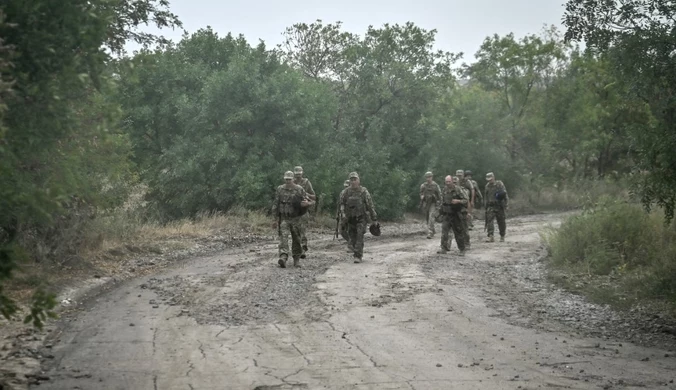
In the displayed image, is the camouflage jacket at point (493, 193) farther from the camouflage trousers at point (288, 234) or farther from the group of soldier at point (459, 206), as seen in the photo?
the camouflage trousers at point (288, 234)

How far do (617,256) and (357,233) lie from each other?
547 cm

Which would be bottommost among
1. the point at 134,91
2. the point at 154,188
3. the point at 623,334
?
the point at 623,334

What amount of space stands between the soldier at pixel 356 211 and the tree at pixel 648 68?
8.00 metres

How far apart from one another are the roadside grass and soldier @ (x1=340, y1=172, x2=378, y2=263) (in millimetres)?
4093

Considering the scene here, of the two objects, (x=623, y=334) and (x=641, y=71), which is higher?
(x=641, y=71)

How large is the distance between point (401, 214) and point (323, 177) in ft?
19.3

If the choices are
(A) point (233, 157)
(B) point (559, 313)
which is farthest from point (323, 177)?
(B) point (559, 313)

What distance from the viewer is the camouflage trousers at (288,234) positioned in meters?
17.7

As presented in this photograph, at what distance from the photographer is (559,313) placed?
12.5 metres

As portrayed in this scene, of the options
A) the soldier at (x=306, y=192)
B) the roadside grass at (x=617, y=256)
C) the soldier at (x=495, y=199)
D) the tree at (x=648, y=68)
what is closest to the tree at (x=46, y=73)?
the tree at (x=648, y=68)

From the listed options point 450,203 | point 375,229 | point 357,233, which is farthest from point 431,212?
point 357,233

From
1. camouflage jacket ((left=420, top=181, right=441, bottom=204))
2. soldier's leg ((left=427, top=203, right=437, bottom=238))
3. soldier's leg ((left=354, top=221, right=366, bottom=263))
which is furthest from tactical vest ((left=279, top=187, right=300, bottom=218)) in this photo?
soldier's leg ((left=427, top=203, right=437, bottom=238))

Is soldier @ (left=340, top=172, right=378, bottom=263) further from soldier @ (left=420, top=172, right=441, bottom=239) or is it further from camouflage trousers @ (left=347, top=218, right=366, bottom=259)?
soldier @ (left=420, top=172, right=441, bottom=239)

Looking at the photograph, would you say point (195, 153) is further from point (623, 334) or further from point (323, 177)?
point (623, 334)
